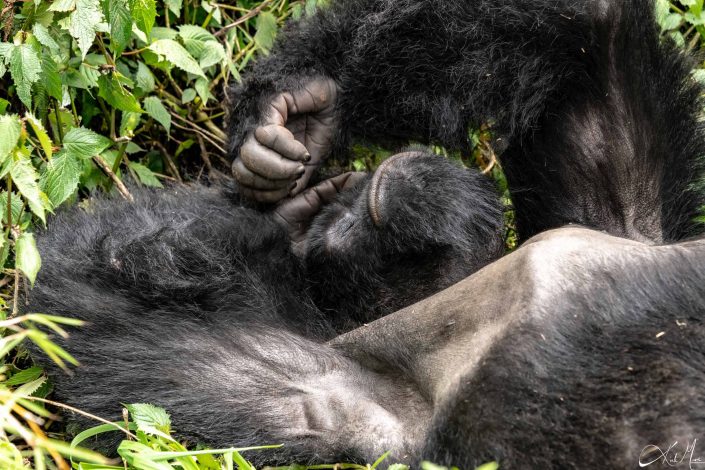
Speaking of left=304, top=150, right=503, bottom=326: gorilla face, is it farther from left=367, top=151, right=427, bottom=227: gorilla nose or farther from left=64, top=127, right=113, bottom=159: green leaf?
left=64, top=127, right=113, bottom=159: green leaf

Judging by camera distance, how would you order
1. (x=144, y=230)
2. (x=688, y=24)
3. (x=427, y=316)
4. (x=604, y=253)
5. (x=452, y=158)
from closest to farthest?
(x=604, y=253) < (x=427, y=316) < (x=144, y=230) < (x=452, y=158) < (x=688, y=24)

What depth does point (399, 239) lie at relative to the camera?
2285 millimetres

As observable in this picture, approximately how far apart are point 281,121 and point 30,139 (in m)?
Answer: 0.63

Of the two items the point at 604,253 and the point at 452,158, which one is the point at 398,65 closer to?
the point at 452,158

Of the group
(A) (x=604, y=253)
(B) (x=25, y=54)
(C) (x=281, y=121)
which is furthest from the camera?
(C) (x=281, y=121)

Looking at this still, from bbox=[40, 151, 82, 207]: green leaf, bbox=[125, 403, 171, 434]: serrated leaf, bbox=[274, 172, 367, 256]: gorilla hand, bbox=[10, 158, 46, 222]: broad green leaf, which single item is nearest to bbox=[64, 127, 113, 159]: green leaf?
bbox=[40, 151, 82, 207]: green leaf

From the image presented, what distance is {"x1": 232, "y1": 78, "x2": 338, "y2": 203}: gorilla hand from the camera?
229 cm

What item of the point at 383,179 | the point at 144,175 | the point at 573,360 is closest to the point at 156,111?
the point at 144,175

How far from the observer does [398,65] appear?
244 centimetres

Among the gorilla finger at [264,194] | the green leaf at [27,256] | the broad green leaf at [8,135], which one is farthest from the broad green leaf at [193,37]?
the green leaf at [27,256]

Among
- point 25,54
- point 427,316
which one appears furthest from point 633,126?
point 25,54

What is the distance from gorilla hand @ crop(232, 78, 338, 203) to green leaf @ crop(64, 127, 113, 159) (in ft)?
1.15

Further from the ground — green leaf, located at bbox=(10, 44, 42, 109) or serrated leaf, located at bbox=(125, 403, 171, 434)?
green leaf, located at bbox=(10, 44, 42, 109)

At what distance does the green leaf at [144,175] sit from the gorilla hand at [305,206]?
56 cm
